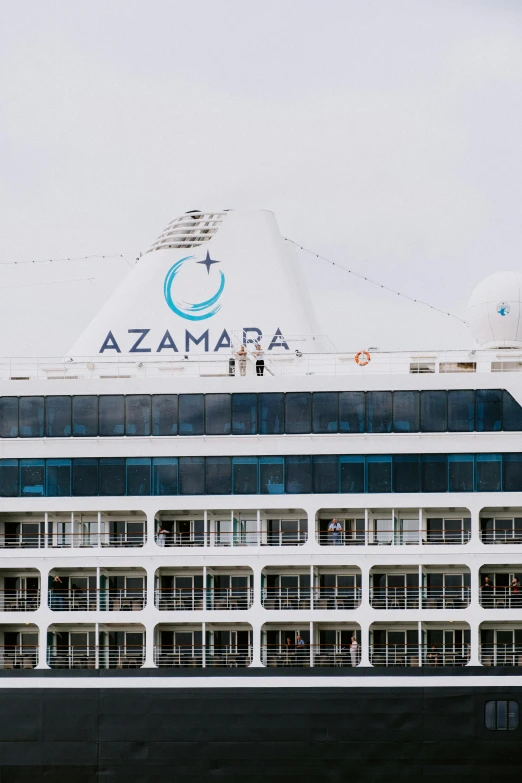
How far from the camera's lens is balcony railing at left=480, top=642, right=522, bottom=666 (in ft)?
116

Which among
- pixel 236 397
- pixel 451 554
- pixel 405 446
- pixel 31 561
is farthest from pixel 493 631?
pixel 31 561

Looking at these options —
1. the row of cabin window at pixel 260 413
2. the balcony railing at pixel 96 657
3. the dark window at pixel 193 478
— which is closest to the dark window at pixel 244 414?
the row of cabin window at pixel 260 413

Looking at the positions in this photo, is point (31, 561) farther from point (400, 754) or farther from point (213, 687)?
point (400, 754)

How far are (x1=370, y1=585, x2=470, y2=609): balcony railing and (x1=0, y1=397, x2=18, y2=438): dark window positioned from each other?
11.1m

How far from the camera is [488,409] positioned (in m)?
36.5

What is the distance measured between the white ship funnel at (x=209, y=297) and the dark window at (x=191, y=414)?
17.1 ft

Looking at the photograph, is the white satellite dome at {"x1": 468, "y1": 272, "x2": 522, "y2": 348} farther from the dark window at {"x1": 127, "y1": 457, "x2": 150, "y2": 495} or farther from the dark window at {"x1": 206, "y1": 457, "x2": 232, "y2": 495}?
the dark window at {"x1": 127, "y1": 457, "x2": 150, "y2": 495}

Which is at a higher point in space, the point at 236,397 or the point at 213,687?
the point at 236,397

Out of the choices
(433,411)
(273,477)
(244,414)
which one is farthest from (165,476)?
(433,411)

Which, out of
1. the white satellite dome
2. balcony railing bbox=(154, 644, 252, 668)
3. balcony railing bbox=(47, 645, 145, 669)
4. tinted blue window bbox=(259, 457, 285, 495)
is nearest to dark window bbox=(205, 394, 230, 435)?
tinted blue window bbox=(259, 457, 285, 495)

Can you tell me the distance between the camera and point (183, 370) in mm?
39188

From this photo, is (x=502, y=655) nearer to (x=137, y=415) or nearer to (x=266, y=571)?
(x=266, y=571)

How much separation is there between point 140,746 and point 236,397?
980 cm

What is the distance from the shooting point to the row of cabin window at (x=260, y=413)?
36.5m
